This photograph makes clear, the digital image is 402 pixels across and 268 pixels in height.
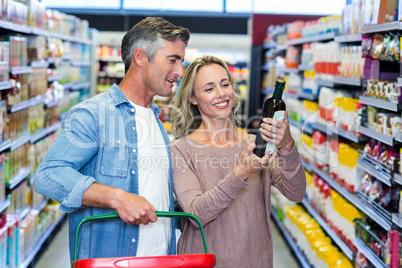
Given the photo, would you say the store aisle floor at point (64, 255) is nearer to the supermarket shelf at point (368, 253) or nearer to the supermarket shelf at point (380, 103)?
the supermarket shelf at point (368, 253)

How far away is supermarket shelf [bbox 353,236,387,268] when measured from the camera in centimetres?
306

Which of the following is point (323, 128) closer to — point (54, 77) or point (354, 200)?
point (354, 200)

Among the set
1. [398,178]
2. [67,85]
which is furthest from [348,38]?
[67,85]

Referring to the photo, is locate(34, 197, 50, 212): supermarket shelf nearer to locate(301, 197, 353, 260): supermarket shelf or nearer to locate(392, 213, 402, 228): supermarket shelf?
locate(301, 197, 353, 260): supermarket shelf

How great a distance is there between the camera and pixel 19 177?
4289 mm

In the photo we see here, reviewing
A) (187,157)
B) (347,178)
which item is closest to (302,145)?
(347,178)

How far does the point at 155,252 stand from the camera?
2.10 metres

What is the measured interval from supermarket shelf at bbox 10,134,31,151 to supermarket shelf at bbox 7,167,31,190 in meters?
0.24

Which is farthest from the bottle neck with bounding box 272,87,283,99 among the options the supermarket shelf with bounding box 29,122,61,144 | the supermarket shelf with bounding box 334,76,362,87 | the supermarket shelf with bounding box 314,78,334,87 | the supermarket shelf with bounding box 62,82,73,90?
the supermarket shelf with bounding box 62,82,73,90

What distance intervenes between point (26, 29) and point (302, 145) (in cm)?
305

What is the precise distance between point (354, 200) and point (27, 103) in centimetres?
292

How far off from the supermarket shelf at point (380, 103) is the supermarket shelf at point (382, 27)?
43 cm

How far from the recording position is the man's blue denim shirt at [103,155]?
6.22 ft

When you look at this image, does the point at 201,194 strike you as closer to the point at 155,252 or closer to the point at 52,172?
the point at 155,252
